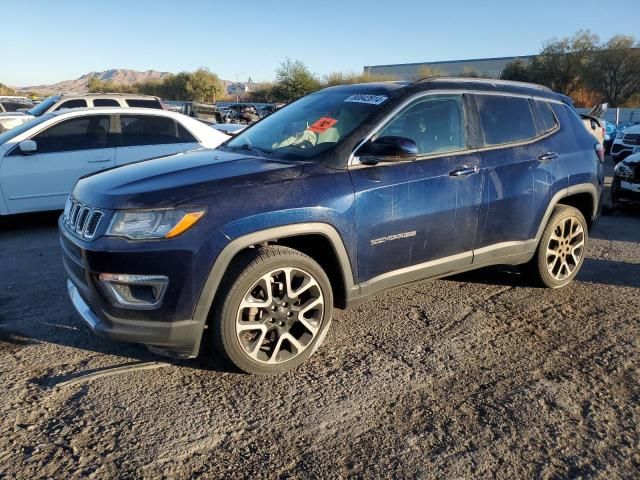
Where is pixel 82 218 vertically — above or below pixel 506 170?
below

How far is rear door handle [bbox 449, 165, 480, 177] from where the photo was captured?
3730 mm

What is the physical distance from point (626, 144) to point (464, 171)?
12578 millimetres

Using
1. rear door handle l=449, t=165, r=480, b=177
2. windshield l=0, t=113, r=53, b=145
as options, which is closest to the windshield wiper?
rear door handle l=449, t=165, r=480, b=177

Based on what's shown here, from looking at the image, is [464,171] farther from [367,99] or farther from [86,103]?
[86,103]

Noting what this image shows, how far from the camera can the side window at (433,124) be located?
3.66 meters

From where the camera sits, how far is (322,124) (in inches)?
149

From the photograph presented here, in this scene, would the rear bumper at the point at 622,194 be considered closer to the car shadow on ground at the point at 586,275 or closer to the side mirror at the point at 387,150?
the car shadow on ground at the point at 586,275

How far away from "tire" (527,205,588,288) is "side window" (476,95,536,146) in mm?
795

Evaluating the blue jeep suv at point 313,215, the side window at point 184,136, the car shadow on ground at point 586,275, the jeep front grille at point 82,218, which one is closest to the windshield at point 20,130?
the side window at point 184,136

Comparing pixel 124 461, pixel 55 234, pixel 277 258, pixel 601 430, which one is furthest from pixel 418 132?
pixel 55 234

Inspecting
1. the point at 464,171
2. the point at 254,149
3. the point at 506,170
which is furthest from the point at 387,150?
the point at 506,170

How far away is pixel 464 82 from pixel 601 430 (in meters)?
2.69

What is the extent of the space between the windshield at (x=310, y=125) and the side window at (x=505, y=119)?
94 centimetres

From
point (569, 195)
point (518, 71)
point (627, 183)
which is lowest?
point (627, 183)
